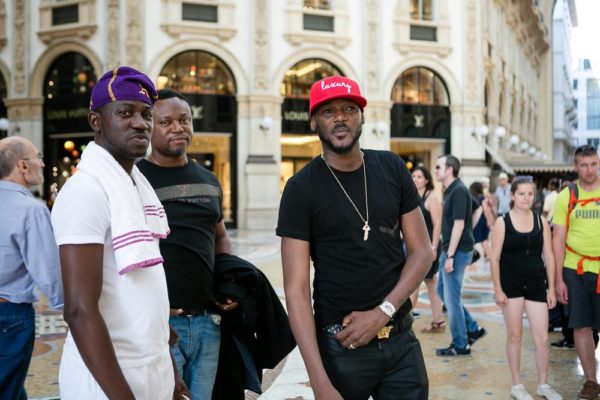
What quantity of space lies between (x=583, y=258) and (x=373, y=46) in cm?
2122

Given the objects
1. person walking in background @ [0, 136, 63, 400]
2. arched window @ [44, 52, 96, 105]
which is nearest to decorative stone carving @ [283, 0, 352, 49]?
arched window @ [44, 52, 96, 105]

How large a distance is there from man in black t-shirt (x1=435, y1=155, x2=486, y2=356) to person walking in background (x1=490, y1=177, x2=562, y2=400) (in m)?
1.36

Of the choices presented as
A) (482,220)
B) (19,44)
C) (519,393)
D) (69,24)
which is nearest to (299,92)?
(69,24)

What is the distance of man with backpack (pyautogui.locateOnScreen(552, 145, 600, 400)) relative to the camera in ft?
17.6

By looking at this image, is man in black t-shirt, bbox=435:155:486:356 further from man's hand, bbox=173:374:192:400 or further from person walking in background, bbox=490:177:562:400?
Answer: man's hand, bbox=173:374:192:400

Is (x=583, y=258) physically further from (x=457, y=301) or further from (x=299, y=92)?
(x=299, y=92)

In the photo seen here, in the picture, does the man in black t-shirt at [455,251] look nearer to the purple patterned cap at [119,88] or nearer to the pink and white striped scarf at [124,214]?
the pink and white striped scarf at [124,214]

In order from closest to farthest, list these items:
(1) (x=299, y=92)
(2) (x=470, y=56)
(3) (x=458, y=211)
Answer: (3) (x=458, y=211) < (1) (x=299, y=92) < (2) (x=470, y=56)

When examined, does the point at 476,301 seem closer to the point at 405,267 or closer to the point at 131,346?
the point at 405,267

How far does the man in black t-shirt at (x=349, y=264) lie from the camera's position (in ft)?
9.18

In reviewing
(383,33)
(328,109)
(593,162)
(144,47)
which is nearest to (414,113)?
(383,33)

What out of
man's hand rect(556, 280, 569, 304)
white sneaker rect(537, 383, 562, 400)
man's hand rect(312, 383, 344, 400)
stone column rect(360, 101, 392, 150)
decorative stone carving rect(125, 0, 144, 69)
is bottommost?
white sneaker rect(537, 383, 562, 400)

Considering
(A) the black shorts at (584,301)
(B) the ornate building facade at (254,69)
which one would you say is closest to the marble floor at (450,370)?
(A) the black shorts at (584,301)

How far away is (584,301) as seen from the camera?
5406mm
